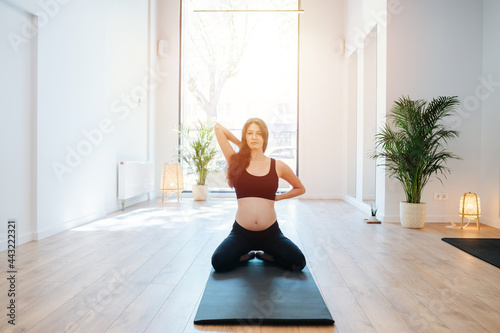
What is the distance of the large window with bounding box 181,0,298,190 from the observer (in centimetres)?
753

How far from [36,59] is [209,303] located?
2.86 m

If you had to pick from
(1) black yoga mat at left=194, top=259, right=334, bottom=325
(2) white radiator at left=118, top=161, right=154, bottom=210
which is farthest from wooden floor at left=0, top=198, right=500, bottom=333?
(2) white radiator at left=118, top=161, right=154, bottom=210

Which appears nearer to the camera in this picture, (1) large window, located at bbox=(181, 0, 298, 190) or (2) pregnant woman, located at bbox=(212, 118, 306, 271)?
(2) pregnant woman, located at bbox=(212, 118, 306, 271)

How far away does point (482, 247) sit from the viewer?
3359 millimetres

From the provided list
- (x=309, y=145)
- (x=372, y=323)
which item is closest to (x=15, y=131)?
(x=372, y=323)

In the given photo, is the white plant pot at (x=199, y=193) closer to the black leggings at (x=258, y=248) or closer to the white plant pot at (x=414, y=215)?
the white plant pot at (x=414, y=215)

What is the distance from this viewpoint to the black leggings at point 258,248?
2.51 m

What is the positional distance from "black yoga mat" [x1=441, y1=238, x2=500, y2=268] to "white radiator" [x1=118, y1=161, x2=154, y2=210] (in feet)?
13.5

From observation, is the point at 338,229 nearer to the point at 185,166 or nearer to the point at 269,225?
the point at 269,225

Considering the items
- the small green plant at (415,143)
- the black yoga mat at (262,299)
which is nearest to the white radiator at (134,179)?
the black yoga mat at (262,299)

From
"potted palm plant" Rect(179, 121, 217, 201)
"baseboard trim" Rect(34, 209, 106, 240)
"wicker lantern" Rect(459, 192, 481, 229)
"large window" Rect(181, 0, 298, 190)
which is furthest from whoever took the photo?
"large window" Rect(181, 0, 298, 190)

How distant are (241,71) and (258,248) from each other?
546 centimetres

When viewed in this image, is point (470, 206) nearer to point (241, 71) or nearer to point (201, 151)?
point (201, 151)

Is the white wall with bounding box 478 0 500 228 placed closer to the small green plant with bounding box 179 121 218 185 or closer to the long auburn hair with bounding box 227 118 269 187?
the long auburn hair with bounding box 227 118 269 187
